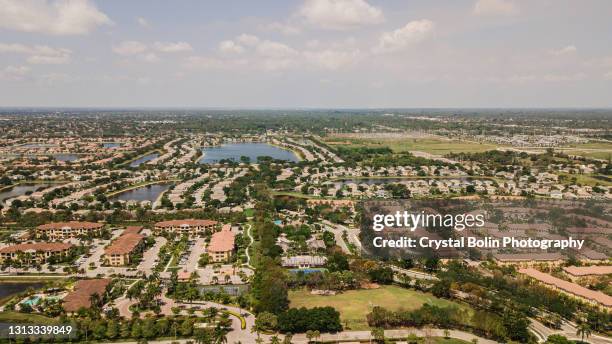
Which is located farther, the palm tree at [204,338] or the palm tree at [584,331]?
the palm tree at [584,331]

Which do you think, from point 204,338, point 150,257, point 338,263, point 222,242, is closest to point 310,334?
point 204,338

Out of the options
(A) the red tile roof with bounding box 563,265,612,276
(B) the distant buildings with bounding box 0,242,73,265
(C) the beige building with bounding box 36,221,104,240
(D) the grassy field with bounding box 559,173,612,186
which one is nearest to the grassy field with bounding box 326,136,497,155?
(D) the grassy field with bounding box 559,173,612,186

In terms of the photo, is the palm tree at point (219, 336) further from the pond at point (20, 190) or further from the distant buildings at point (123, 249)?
the pond at point (20, 190)

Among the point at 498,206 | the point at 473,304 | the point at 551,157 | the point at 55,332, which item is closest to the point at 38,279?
the point at 55,332

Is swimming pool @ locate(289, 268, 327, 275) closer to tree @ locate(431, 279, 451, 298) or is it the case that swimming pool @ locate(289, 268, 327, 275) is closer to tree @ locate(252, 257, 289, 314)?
tree @ locate(252, 257, 289, 314)

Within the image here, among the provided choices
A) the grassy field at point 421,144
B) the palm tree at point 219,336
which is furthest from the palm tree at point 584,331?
the grassy field at point 421,144

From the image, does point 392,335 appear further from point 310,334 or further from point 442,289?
point 442,289
